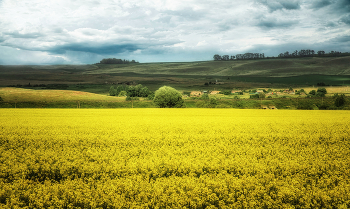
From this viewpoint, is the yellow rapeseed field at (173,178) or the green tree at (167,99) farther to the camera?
the green tree at (167,99)

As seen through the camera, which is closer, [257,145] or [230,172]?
[230,172]

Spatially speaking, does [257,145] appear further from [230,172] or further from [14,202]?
[14,202]

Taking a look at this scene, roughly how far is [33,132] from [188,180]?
14.2 meters

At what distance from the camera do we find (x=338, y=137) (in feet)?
53.6

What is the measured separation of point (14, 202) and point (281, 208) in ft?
24.2

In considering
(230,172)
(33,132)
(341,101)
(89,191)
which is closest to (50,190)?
(89,191)

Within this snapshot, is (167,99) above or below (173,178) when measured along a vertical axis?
below

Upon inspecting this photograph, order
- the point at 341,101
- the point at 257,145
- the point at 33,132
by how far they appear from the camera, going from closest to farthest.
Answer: the point at 257,145
the point at 33,132
the point at 341,101

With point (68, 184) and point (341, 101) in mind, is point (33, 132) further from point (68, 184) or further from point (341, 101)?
Answer: point (341, 101)

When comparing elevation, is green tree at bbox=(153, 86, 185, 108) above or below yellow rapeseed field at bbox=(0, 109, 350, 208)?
below

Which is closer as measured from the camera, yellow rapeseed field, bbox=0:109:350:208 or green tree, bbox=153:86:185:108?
yellow rapeseed field, bbox=0:109:350:208

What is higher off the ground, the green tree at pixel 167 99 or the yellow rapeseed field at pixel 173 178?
the yellow rapeseed field at pixel 173 178

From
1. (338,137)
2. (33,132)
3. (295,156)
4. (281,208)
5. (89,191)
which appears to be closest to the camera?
(281,208)

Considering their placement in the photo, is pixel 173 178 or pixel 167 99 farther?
pixel 167 99
